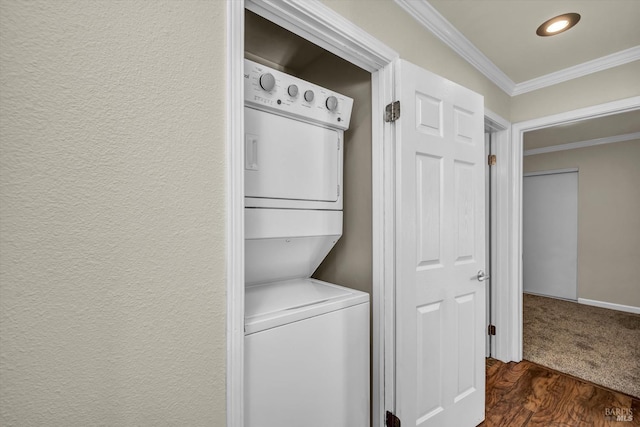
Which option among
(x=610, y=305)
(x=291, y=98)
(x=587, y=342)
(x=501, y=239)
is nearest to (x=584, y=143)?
(x=610, y=305)

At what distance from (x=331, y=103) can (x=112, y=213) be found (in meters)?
1.04

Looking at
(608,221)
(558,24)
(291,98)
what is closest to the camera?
(291,98)

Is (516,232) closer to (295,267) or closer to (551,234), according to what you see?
(295,267)

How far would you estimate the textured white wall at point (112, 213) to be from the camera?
2.08 feet

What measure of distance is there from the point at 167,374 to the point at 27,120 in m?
0.69

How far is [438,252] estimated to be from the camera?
1614 mm

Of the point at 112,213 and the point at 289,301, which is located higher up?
the point at 112,213

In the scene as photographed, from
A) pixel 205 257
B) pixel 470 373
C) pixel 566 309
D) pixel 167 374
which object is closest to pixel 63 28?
pixel 205 257

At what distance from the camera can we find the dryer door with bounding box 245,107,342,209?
123cm

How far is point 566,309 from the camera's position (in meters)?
4.19

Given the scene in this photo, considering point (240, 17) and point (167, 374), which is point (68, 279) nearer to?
point (167, 374)

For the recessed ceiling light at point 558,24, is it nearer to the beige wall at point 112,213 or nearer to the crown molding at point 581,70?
the crown molding at point 581,70

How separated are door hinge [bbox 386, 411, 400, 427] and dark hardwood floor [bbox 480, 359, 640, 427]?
839mm

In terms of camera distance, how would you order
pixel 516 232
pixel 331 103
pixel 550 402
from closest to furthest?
pixel 331 103 → pixel 550 402 → pixel 516 232
